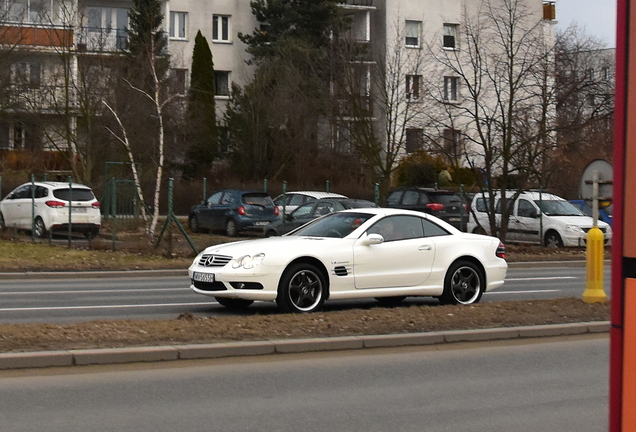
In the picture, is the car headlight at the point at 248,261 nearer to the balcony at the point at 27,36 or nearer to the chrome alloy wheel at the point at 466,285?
the chrome alloy wheel at the point at 466,285

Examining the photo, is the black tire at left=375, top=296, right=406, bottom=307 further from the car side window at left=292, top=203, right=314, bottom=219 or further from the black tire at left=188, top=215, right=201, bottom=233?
the black tire at left=188, top=215, right=201, bottom=233

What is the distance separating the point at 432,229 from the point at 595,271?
95.7 inches

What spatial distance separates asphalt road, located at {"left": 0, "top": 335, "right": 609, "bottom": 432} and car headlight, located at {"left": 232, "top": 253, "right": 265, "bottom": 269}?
9.59 ft

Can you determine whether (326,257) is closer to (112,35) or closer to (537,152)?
(537,152)

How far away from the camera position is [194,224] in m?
35.1

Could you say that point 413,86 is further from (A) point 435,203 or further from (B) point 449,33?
(B) point 449,33

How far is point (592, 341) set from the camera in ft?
37.9

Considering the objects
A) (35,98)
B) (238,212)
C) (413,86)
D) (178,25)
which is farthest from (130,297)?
(178,25)

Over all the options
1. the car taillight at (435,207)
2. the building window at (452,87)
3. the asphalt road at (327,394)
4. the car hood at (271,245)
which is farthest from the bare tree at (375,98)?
the asphalt road at (327,394)

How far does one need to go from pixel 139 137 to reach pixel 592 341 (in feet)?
102

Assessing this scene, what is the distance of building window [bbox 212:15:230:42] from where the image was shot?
2282 inches

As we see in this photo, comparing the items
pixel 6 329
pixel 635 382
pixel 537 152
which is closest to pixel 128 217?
pixel 537 152

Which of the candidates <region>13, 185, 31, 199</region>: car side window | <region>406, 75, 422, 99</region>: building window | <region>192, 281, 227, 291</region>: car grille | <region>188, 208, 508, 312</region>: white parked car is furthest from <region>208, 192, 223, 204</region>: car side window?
<region>192, 281, 227, 291</region>: car grille

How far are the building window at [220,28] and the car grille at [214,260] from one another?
45531mm
